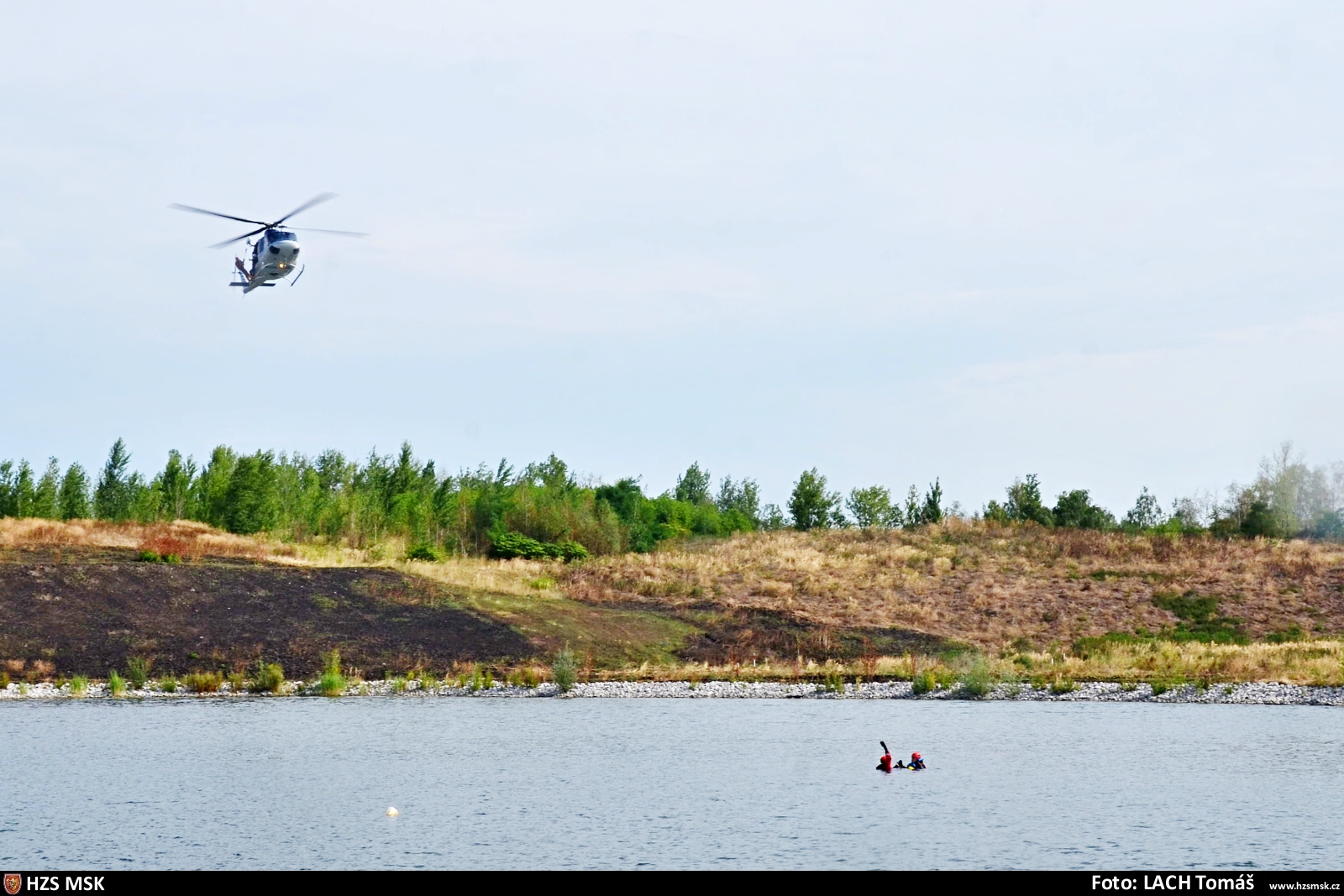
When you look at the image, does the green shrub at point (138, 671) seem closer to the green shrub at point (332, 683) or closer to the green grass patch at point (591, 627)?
the green shrub at point (332, 683)

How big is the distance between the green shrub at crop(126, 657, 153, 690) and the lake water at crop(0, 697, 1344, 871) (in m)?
5.08

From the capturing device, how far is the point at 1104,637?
7038cm

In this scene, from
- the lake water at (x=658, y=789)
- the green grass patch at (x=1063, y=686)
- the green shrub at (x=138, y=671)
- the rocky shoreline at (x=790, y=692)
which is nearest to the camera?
the lake water at (x=658, y=789)

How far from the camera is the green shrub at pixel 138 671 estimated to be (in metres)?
48.8

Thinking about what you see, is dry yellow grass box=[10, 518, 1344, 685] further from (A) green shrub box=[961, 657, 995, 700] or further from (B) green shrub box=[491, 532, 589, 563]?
(B) green shrub box=[491, 532, 589, 563]

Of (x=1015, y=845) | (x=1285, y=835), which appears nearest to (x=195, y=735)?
(x=1015, y=845)

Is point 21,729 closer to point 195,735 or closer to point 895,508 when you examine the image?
point 195,735

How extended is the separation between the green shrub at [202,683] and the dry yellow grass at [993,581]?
85.3 ft

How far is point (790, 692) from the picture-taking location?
169 feet

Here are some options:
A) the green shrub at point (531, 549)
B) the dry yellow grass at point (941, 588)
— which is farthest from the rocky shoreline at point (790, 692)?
the green shrub at point (531, 549)

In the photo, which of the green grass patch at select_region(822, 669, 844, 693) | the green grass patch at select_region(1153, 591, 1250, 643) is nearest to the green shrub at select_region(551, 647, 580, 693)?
the green grass patch at select_region(822, 669, 844, 693)

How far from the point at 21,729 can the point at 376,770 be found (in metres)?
12.4

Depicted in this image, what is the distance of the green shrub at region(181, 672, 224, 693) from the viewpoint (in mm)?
48594
